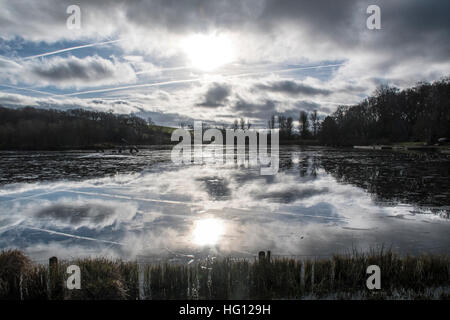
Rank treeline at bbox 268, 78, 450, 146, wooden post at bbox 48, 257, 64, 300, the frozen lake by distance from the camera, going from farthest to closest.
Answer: treeline at bbox 268, 78, 450, 146
the frozen lake
wooden post at bbox 48, 257, 64, 300

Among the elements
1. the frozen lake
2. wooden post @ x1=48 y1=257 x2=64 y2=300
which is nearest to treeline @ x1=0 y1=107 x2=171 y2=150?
the frozen lake

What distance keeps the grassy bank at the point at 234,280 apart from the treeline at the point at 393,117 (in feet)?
206

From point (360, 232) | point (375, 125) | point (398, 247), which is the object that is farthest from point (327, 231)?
point (375, 125)

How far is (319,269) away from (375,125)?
273 ft

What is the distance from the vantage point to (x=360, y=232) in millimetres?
9055

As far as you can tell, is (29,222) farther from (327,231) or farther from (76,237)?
(327,231)

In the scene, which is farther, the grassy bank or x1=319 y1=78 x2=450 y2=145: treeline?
x1=319 y1=78 x2=450 y2=145: treeline

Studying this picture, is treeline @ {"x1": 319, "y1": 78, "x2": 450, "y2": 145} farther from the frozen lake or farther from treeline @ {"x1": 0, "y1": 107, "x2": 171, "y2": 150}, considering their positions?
treeline @ {"x1": 0, "y1": 107, "x2": 171, "y2": 150}

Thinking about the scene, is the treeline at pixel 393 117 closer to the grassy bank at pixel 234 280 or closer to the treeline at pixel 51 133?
the treeline at pixel 51 133

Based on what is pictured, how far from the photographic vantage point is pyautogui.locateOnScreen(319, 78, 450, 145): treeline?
200ft

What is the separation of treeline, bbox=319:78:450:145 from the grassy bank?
6276cm

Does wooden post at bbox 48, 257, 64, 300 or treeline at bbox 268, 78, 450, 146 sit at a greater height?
treeline at bbox 268, 78, 450, 146

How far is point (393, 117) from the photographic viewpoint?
77.4 metres
